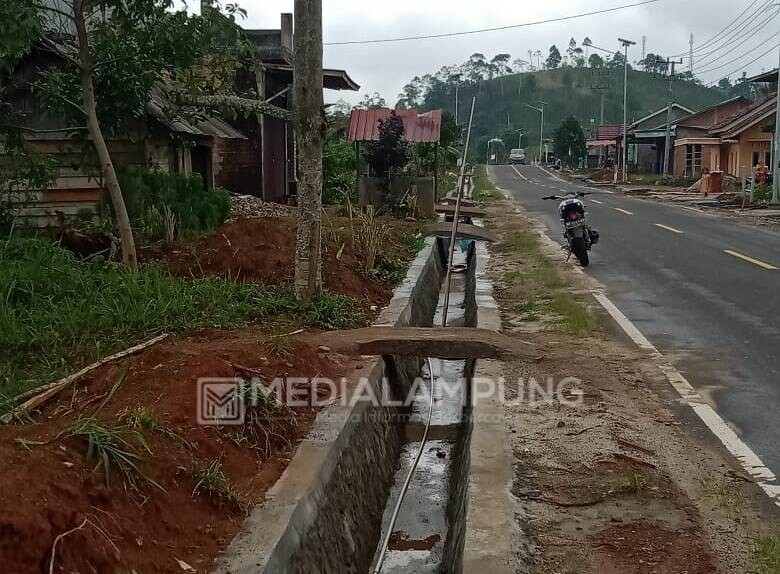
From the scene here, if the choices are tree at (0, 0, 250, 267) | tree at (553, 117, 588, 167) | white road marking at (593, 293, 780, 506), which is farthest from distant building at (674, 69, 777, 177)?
tree at (0, 0, 250, 267)

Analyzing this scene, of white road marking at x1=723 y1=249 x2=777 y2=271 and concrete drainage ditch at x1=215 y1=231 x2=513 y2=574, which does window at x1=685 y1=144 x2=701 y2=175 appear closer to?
white road marking at x1=723 y1=249 x2=777 y2=271

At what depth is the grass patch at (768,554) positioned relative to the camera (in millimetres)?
3701

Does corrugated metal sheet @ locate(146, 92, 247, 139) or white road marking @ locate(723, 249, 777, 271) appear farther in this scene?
white road marking @ locate(723, 249, 777, 271)

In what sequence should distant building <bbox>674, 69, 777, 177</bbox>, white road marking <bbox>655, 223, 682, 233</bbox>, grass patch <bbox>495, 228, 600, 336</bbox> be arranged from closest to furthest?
grass patch <bbox>495, 228, 600, 336</bbox> → white road marking <bbox>655, 223, 682, 233</bbox> → distant building <bbox>674, 69, 777, 177</bbox>

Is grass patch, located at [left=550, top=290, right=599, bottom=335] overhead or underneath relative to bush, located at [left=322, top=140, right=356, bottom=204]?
underneath

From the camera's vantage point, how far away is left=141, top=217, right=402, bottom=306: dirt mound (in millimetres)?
9570

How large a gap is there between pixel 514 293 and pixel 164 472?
767cm

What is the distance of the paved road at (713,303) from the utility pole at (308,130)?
355 centimetres

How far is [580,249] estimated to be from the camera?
45.0 feet

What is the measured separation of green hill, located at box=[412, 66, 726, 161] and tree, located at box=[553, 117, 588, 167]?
34.5 meters

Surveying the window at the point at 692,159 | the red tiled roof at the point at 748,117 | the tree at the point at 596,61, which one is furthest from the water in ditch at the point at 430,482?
the tree at the point at 596,61

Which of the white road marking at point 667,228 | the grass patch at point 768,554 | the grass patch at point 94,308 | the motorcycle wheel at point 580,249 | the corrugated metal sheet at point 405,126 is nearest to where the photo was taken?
the grass patch at point 768,554

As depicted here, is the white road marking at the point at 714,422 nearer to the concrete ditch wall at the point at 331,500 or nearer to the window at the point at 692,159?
Answer: the concrete ditch wall at the point at 331,500

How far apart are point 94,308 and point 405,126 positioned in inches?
626
